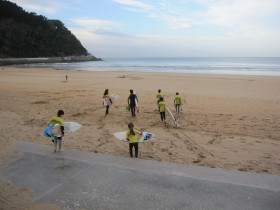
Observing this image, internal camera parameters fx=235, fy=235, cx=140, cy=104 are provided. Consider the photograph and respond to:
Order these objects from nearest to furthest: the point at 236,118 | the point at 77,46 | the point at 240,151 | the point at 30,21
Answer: the point at 240,151, the point at 236,118, the point at 30,21, the point at 77,46

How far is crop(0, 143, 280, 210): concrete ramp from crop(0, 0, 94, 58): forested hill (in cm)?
9539

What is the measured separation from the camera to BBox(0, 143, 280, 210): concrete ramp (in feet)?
12.5

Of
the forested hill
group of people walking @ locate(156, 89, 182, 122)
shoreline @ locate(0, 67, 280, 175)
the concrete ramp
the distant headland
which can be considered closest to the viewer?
the concrete ramp

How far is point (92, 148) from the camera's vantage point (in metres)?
7.20

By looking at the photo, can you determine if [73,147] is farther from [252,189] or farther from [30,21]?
[30,21]

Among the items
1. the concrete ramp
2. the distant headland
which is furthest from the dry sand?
the distant headland

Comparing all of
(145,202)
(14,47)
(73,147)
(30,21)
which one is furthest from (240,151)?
(30,21)

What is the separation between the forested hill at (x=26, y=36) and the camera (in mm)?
96875

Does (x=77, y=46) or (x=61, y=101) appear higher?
(x=77, y=46)

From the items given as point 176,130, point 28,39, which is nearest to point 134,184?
point 176,130

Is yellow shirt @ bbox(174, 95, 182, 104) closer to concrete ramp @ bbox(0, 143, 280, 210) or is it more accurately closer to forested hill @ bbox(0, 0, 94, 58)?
concrete ramp @ bbox(0, 143, 280, 210)

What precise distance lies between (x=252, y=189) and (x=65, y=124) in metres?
4.91

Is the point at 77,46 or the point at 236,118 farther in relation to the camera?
the point at 77,46

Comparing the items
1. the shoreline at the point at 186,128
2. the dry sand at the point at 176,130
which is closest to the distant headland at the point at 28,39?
the shoreline at the point at 186,128
